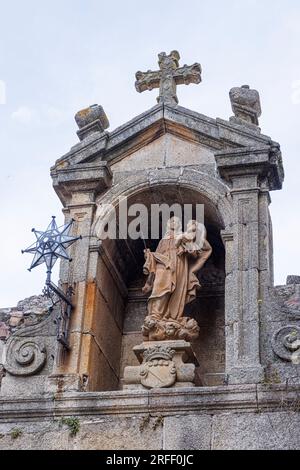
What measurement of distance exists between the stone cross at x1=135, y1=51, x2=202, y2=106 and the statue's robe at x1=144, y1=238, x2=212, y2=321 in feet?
6.35

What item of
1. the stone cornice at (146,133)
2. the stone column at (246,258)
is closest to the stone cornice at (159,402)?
the stone column at (246,258)

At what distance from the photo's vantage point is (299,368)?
978 cm

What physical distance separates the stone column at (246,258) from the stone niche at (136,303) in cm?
47

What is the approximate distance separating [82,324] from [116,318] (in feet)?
3.72

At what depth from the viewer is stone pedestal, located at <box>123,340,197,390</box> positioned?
10.0m

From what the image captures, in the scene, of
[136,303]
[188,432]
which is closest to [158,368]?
[188,432]

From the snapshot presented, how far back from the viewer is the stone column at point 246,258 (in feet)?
32.7

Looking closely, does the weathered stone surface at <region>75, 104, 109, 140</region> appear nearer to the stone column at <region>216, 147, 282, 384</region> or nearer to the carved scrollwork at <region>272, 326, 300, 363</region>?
the stone column at <region>216, 147, 282, 384</region>

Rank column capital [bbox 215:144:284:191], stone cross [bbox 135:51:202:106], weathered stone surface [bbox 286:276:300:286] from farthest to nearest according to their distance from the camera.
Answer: stone cross [bbox 135:51:202:106] → column capital [bbox 215:144:284:191] → weathered stone surface [bbox 286:276:300:286]

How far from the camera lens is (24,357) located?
10.6 meters

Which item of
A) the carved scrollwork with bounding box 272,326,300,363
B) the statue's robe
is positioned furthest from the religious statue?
the carved scrollwork with bounding box 272,326,300,363
